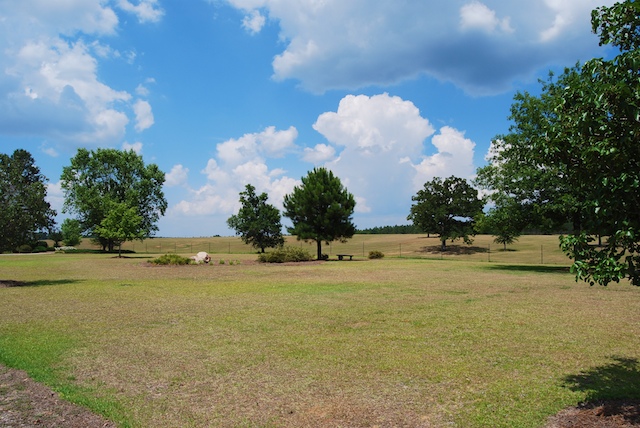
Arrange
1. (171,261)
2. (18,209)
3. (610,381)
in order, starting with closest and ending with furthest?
(610,381) < (18,209) < (171,261)

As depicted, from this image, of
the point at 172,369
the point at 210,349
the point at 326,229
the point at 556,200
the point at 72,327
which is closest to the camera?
the point at 172,369

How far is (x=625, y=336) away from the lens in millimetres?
9258

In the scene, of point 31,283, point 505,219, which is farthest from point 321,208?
point 31,283

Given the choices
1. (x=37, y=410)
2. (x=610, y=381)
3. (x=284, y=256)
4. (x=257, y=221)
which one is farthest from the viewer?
(x=257, y=221)

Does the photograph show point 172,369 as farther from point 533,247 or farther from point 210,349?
point 533,247

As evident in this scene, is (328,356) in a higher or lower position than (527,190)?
lower

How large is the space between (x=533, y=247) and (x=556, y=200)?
1622 inches

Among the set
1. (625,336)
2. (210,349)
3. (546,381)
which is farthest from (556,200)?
(210,349)

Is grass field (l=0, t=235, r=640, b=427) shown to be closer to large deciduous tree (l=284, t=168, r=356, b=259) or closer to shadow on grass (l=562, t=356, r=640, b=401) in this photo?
shadow on grass (l=562, t=356, r=640, b=401)

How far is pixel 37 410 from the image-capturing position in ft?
17.8

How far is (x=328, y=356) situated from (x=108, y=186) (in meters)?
63.5

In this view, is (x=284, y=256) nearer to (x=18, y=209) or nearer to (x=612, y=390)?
(x=18, y=209)

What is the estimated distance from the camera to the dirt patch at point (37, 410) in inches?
199

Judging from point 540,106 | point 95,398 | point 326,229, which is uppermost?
point 540,106
